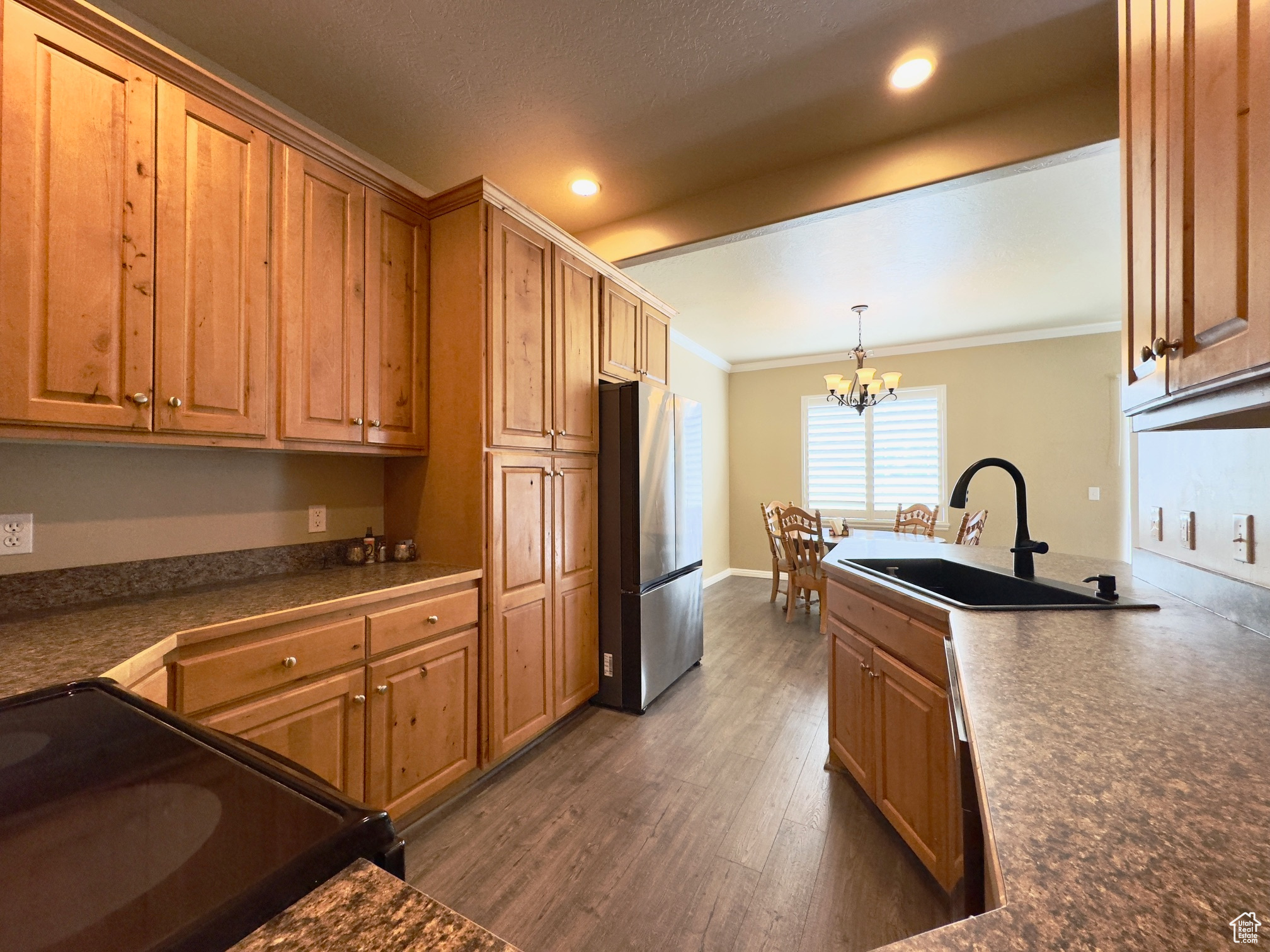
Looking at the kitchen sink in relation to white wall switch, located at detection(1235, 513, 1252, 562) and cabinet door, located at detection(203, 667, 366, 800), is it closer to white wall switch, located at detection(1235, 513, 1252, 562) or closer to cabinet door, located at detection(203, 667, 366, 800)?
white wall switch, located at detection(1235, 513, 1252, 562)

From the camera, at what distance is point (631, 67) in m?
1.89

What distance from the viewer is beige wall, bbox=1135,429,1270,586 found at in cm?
118

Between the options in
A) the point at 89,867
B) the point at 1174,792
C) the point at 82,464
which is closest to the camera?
the point at 89,867

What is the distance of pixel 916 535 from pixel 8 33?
18.5 feet

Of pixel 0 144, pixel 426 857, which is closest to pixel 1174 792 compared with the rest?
pixel 426 857

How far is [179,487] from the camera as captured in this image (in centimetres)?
179

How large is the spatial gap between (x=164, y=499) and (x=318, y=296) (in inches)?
33.8

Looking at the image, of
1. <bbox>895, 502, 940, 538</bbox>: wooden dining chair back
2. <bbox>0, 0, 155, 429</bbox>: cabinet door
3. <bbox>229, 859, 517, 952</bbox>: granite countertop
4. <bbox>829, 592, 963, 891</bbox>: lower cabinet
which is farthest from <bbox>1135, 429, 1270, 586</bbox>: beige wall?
<bbox>895, 502, 940, 538</bbox>: wooden dining chair back

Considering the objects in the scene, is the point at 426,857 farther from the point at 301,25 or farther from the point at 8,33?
the point at 301,25

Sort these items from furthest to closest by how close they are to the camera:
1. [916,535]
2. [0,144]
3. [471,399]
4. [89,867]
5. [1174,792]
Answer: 1. [916,535]
2. [471,399]
3. [0,144]
4. [1174,792]
5. [89,867]

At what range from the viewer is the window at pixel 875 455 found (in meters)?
5.62

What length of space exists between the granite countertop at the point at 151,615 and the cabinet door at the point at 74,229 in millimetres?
524

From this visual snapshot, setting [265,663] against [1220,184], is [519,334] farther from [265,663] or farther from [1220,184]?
[1220,184]

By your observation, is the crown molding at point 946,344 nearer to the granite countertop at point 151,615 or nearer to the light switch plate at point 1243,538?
the light switch plate at point 1243,538
